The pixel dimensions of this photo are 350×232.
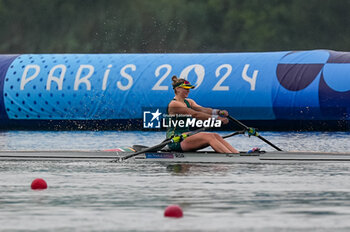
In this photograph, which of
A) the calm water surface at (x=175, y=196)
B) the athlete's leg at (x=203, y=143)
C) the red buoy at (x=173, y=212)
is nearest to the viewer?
the calm water surface at (x=175, y=196)

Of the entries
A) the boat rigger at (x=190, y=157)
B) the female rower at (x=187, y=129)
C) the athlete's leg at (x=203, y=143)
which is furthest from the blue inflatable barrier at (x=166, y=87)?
the athlete's leg at (x=203, y=143)

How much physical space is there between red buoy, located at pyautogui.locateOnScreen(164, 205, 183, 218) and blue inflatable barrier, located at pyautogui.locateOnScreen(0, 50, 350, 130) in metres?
18.9

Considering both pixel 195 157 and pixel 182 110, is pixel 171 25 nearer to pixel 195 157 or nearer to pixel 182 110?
pixel 182 110

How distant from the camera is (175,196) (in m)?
11.9

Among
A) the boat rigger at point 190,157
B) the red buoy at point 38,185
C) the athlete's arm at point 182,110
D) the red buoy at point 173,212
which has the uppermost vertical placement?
the athlete's arm at point 182,110

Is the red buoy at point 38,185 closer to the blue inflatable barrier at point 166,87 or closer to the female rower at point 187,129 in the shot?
the female rower at point 187,129

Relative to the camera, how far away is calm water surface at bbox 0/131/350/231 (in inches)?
384

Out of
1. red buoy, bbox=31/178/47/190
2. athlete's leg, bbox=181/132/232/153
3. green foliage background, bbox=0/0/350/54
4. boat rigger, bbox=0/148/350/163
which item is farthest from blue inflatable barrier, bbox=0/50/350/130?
green foliage background, bbox=0/0/350/54

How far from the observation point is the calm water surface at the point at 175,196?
9.76 m

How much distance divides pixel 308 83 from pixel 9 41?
33.6 meters

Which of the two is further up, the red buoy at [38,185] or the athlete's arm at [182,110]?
the athlete's arm at [182,110]

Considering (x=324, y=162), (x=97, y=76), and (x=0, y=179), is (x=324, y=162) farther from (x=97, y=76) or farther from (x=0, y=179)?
(x=97, y=76)

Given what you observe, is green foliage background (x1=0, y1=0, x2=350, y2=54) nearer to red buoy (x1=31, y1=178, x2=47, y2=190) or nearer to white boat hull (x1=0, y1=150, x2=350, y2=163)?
white boat hull (x1=0, y1=150, x2=350, y2=163)

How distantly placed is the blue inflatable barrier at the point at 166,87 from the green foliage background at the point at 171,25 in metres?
23.5
